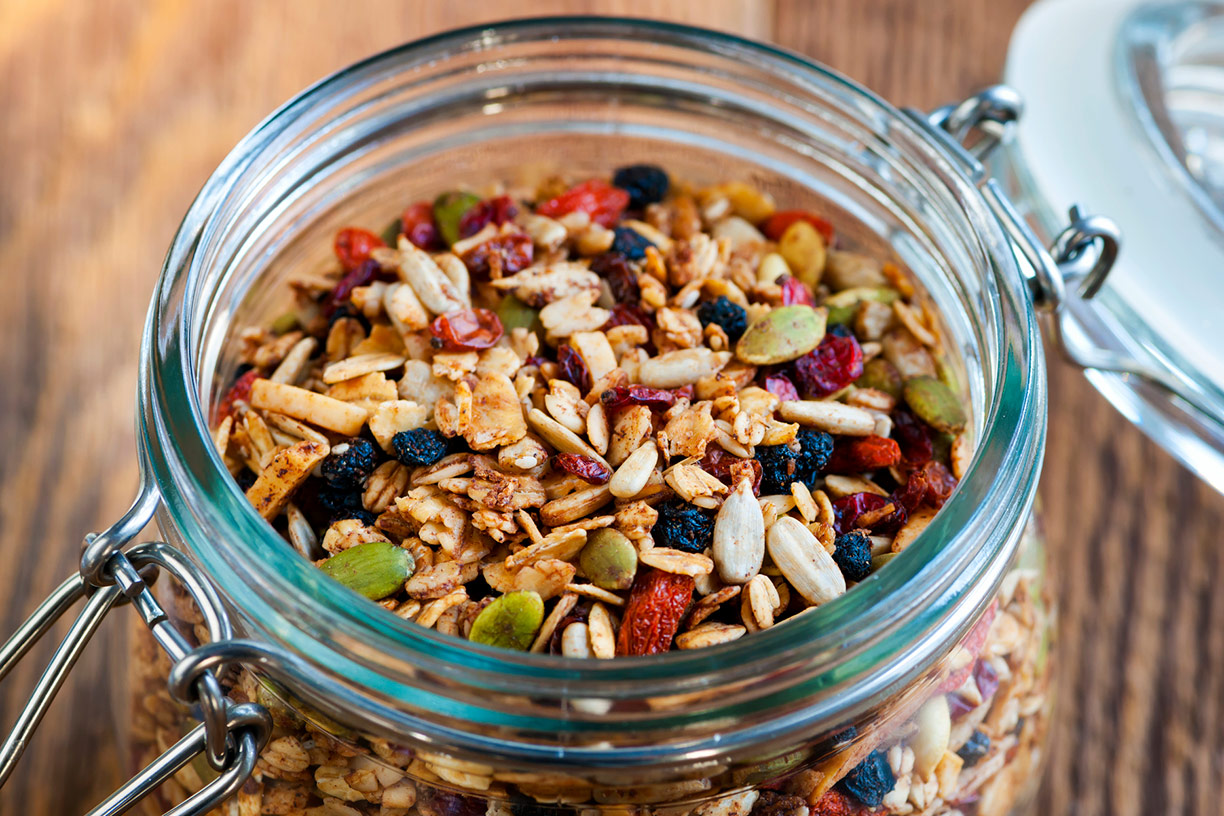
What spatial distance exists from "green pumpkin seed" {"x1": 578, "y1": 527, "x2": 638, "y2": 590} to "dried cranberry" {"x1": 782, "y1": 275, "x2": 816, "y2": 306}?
0.18 meters

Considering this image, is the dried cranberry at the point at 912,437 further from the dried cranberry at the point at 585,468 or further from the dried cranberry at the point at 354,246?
the dried cranberry at the point at 354,246

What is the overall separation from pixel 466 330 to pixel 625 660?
205 mm

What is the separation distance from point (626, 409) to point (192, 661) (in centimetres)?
20

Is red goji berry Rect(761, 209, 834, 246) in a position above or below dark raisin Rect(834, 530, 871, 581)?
above

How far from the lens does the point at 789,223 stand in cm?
63

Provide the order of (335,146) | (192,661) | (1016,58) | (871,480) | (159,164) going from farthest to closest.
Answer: (159,164) < (1016,58) < (335,146) < (871,480) < (192,661)

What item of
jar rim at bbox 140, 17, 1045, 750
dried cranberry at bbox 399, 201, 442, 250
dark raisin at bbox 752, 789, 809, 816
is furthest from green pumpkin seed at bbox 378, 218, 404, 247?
dark raisin at bbox 752, 789, 809, 816

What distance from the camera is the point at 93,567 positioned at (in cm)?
45

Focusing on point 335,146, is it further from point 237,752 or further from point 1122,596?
point 1122,596

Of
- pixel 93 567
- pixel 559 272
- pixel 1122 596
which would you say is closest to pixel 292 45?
pixel 559 272

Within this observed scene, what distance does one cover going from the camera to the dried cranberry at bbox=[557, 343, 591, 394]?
1.68 ft

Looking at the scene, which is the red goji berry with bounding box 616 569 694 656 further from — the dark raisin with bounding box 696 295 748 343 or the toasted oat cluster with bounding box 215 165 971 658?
the dark raisin with bounding box 696 295 748 343

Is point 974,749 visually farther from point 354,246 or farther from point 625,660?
point 354,246

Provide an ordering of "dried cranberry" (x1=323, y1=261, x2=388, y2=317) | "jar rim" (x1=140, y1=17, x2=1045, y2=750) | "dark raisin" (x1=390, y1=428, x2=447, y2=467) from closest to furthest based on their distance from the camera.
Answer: "jar rim" (x1=140, y1=17, x2=1045, y2=750)
"dark raisin" (x1=390, y1=428, x2=447, y2=467)
"dried cranberry" (x1=323, y1=261, x2=388, y2=317)
